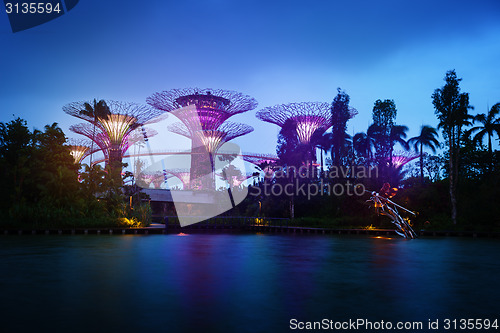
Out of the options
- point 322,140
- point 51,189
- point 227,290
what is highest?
point 322,140

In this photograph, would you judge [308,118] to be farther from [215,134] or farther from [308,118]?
[215,134]

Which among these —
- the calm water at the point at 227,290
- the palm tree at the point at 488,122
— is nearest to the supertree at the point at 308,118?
the palm tree at the point at 488,122

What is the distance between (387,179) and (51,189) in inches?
1155

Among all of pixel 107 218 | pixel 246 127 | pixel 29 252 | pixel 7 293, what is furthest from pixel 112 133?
pixel 7 293

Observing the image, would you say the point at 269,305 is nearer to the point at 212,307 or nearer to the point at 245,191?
the point at 212,307

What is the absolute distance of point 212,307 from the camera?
25.4ft

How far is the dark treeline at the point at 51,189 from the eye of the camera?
30047 mm

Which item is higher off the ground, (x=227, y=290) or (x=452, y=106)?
(x=452, y=106)

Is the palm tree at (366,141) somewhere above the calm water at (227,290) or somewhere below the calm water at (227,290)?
above

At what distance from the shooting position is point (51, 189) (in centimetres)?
3403

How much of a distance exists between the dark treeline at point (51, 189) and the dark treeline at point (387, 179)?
1663cm

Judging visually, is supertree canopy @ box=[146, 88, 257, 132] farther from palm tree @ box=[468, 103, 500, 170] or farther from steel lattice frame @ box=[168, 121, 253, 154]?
palm tree @ box=[468, 103, 500, 170]

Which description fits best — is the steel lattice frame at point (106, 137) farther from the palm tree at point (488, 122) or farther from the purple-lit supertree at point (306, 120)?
the palm tree at point (488, 122)

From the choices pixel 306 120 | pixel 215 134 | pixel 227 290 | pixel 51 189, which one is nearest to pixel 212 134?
pixel 215 134
